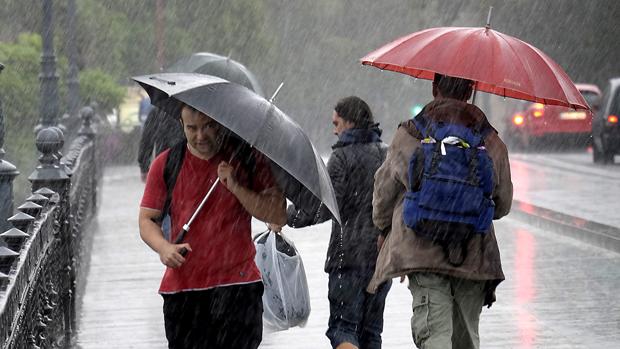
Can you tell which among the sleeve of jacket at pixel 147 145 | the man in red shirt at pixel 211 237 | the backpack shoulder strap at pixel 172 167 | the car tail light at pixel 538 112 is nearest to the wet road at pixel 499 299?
the sleeve of jacket at pixel 147 145

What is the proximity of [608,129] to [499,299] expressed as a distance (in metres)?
15.9

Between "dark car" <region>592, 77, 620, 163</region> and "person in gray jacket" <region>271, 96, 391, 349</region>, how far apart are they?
61.9ft

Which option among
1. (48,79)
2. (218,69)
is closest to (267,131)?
(218,69)

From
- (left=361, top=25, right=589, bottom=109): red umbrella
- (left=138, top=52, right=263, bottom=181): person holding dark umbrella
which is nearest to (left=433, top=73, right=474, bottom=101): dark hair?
(left=361, top=25, right=589, bottom=109): red umbrella

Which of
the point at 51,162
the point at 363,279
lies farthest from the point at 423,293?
the point at 51,162

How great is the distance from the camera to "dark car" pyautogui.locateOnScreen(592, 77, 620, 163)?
25.6 meters

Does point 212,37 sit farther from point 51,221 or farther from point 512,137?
point 51,221

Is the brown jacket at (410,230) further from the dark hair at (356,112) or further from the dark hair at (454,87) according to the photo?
the dark hair at (356,112)

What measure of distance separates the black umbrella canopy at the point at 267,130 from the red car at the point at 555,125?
2683 cm

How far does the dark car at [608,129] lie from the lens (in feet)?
84.1

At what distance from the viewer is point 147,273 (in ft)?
40.3

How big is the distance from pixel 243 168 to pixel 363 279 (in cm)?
211

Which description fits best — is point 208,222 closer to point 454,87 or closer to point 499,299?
point 454,87

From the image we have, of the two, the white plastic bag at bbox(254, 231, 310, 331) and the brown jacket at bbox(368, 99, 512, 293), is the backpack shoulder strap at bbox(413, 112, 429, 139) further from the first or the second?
the white plastic bag at bbox(254, 231, 310, 331)
